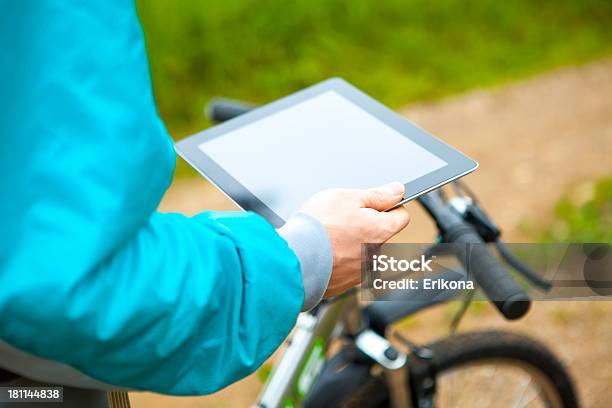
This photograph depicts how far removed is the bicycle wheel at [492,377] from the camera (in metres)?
1.87

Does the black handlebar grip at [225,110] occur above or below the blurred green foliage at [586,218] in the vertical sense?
above

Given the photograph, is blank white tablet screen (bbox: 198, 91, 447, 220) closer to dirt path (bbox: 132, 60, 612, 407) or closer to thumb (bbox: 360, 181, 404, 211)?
thumb (bbox: 360, 181, 404, 211)

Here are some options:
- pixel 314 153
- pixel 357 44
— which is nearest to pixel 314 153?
pixel 314 153

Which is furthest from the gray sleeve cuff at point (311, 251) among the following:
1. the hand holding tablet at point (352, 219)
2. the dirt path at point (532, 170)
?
the dirt path at point (532, 170)

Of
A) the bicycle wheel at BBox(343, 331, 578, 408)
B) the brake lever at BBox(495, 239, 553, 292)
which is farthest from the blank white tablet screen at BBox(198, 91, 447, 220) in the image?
the bicycle wheel at BBox(343, 331, 578, 408)

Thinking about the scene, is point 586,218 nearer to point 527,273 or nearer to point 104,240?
point 527,273

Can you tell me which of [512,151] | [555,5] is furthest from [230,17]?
[555,5]

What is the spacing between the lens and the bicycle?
1.51 metres

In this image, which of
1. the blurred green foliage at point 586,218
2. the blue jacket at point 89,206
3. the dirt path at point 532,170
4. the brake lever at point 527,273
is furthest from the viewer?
the blurred green foliage at point 586,218

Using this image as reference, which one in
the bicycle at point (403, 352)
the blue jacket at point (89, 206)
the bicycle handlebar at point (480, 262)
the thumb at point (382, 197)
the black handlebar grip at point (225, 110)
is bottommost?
the bicycle at point (403, 352)

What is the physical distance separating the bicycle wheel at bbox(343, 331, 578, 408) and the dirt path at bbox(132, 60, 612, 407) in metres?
0.58

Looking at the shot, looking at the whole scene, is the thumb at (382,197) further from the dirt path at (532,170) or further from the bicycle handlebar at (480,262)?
the dirt path at (532,170)

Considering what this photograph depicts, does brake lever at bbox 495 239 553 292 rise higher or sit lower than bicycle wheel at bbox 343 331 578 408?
higher

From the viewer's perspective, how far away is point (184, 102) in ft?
12.6
